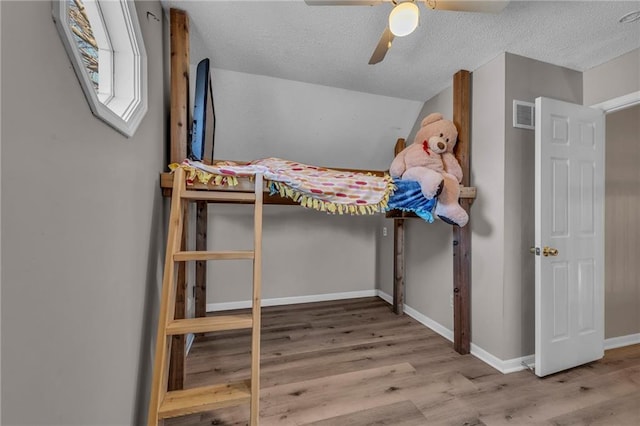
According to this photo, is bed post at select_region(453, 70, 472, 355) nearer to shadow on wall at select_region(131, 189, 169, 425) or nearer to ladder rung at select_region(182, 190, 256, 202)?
ladder rung at select_region(182, 190, 256, 202)

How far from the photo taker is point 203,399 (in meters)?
1.19

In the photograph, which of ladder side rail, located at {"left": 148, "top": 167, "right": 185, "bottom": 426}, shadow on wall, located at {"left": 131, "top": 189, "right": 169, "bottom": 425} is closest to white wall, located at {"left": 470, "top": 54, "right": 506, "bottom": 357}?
ladder side rail, located at {"left": 148, "top": 167, "right": 185, "bottom": 426}

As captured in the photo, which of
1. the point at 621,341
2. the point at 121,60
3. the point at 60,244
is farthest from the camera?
the point at 621,341

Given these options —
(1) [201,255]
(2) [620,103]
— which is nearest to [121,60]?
(1) [201,255]

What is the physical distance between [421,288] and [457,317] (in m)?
0.66

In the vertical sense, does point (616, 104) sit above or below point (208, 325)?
above

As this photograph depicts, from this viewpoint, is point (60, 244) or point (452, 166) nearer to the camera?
point (60, 244)

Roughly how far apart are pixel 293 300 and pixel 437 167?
2.39 m

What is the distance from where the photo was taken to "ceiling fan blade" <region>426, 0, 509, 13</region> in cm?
127

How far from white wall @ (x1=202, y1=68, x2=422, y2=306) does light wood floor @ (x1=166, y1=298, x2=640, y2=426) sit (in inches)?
34.4

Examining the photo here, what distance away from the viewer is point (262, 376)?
75.5 inches

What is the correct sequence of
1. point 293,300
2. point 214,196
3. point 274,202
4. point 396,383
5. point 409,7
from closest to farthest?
point 409,7
point 214,196
point 396,383
point 274,202
point 293,300

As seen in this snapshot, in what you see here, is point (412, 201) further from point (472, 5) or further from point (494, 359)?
point (494, 359)

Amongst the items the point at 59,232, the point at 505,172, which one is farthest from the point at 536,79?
the point at 59,232
